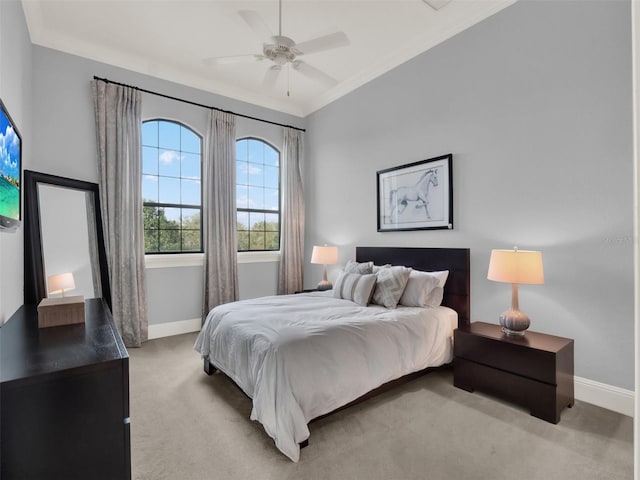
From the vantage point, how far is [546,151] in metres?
2.66

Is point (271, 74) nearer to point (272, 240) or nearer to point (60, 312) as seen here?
point (60, 312)

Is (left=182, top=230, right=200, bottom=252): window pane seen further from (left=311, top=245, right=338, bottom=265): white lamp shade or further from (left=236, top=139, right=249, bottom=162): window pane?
(left=311, top=245, right=338, bottom=265): white lamp shade

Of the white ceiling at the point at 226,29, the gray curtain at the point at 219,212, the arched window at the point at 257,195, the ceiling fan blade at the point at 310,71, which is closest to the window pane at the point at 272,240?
the arched window at the point at 257,195

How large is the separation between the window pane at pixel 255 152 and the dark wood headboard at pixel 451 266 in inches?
104

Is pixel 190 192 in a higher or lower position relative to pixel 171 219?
higher

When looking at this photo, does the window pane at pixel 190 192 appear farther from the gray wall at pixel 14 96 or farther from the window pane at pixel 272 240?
the gray wall at pixel 14 96

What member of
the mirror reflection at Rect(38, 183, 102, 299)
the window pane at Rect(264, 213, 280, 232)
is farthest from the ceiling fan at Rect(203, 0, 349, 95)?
the window pane at Rect(264, 213, 280, 232)

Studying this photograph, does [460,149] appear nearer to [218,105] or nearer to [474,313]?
[474,313]

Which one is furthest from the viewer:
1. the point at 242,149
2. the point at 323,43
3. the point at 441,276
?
the point at 242,149

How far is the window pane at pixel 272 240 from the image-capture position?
5.18 meters

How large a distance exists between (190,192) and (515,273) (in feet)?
12.9

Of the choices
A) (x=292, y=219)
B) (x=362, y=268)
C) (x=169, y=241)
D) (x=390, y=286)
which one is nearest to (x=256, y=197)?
(x=292, y=219)

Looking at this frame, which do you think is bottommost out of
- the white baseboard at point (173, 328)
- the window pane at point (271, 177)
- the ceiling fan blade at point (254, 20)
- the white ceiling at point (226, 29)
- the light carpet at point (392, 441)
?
the light carpet at point (392, 441)

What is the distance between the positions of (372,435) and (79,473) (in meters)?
1.54
